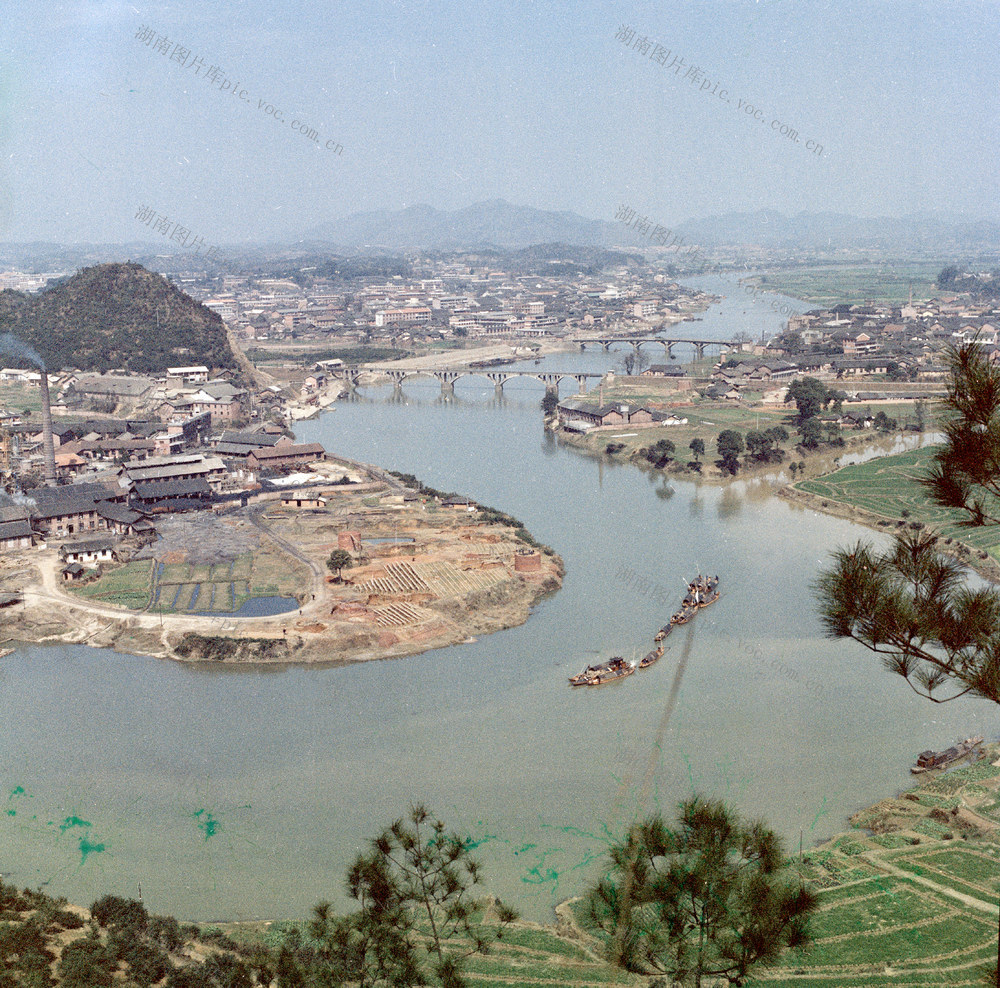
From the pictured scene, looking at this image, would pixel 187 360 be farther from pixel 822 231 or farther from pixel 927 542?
pixel 822 231

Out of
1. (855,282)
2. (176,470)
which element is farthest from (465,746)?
(855,282)

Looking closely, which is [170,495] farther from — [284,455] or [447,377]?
[447,377]

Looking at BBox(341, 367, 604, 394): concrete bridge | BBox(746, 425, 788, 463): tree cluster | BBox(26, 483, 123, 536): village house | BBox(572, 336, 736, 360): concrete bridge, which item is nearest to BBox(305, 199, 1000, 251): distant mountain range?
BBox(572, 336, 736, 360): concrete bridge

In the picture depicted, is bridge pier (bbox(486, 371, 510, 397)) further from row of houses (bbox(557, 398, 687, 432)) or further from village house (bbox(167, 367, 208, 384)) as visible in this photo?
village house (bbox(167, 367, 208, 384))

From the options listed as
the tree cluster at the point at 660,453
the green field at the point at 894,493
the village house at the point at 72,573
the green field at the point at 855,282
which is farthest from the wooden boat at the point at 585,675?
the green field at the point at 855,282

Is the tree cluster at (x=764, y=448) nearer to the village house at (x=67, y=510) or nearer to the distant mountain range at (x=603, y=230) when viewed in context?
the village house at (x=67, y=510)
